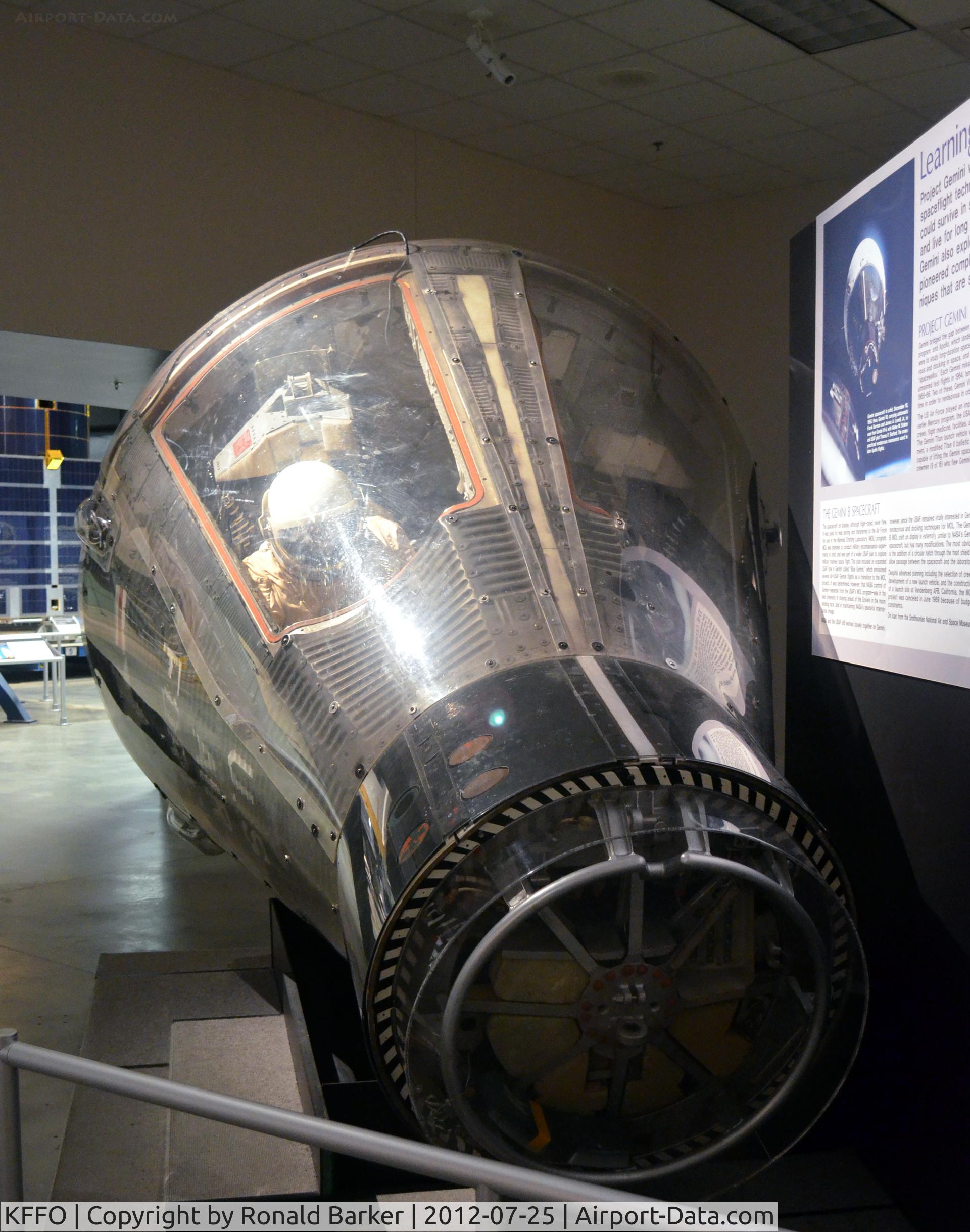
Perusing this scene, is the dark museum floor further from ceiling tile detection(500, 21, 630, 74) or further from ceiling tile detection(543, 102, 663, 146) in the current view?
ceiling tile detection(543, 102, 663, 146)

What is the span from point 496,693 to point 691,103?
6151mm

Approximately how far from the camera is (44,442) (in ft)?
49.9

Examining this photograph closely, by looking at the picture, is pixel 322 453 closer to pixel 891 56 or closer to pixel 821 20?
pixel 821 20

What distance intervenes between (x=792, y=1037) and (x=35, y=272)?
5234 mm

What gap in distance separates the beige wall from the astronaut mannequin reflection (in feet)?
10.2

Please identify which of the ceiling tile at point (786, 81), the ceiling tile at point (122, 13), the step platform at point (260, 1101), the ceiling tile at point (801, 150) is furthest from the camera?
the ceiling tile at point (801, 150)

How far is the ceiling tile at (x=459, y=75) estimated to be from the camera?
20.9ft

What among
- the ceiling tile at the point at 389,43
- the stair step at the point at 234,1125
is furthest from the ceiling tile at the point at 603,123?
the stair step at the point at 234,1125

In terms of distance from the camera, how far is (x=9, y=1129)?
183cm

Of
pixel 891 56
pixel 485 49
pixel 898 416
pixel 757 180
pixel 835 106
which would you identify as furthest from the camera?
pixel 757 180

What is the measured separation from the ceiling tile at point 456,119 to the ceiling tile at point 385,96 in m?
0.06

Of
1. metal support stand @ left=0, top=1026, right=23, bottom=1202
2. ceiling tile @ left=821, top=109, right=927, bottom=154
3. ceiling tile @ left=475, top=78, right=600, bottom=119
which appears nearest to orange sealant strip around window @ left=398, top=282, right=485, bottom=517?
metal support stand @ left=0, top=1026, right=23, bottom=1202

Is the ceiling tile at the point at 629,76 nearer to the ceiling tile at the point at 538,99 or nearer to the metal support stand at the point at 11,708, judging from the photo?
the ceiling tile at the point at 538,99

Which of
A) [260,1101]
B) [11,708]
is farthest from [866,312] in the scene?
[11,708]
